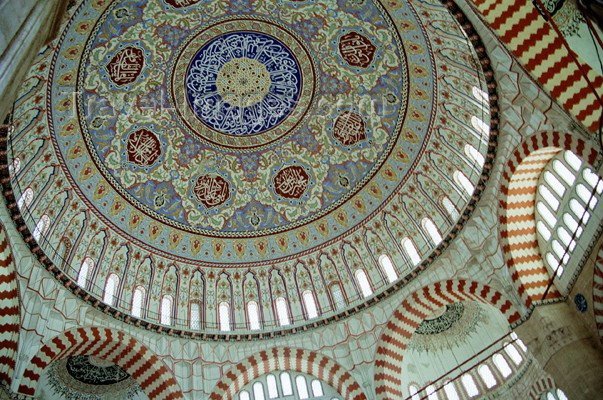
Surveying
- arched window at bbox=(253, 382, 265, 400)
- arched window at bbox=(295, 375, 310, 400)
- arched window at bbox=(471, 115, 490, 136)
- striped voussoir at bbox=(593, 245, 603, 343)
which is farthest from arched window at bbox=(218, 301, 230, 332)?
striped voussoir at bbox=(593, 245, 603, 343)

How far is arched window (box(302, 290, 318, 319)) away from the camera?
17156mm

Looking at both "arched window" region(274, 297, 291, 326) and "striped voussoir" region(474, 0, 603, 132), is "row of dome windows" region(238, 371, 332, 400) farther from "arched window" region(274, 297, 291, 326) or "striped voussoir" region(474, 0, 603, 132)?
"striped voussoir" region(474, 0, 603, 132)

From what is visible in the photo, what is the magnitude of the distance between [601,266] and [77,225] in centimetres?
1438

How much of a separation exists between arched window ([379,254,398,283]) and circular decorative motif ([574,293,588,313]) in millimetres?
5783

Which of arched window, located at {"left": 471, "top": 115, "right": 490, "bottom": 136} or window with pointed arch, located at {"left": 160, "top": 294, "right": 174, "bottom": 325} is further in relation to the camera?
window with pointed arch, located at {"left": 160, "top": 294, "right": 174, "bottom": 325}

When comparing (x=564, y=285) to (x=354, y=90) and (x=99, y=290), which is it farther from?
(x=99, y=290)

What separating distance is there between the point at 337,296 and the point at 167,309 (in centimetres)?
588

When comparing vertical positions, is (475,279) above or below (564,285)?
above

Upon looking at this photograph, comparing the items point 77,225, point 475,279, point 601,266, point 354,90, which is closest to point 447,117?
point 354,90

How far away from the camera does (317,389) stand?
54.1 ft

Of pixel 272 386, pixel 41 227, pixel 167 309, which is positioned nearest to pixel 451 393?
pixel 272 386

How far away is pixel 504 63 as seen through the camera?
37.9 feet

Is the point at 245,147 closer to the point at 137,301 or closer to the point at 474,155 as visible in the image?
the point at 137,301

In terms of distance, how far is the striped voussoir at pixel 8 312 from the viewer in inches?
458
